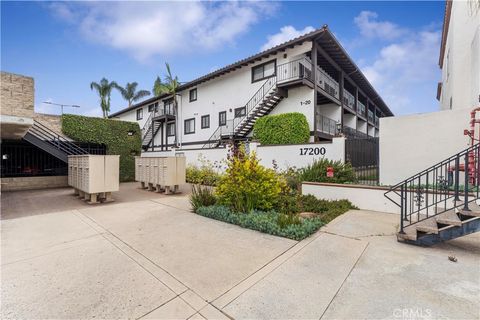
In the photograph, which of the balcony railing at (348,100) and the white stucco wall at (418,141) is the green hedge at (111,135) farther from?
the balcony railing at (348,100)

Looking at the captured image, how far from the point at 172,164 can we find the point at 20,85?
527 cm

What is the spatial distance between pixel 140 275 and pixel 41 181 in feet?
43.0

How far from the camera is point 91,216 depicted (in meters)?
6.14

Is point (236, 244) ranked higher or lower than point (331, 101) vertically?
lower

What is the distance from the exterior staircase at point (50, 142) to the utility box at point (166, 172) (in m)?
3.99

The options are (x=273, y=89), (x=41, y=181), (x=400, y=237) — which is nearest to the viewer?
(x=400, y=237)

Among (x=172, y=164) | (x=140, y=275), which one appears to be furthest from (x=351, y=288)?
(x=172, y=164)

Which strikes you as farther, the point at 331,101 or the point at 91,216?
the point at 331,101

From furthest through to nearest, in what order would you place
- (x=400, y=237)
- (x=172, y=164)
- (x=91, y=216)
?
(x=172, y=164)
(x=91, y=216)
(x=400, y=237)

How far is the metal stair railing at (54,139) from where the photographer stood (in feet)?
36.1

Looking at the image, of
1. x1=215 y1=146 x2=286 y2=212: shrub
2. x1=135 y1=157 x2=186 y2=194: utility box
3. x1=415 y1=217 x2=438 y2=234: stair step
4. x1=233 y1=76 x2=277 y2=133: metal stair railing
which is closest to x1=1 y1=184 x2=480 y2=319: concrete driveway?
x1=415 y1=217 x2=438 y2=234: stair step

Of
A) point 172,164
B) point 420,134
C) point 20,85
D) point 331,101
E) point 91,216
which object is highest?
point 331,101

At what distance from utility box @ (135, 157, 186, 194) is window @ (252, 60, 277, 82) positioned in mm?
8726

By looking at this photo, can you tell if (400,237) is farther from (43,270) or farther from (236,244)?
(43,270)
